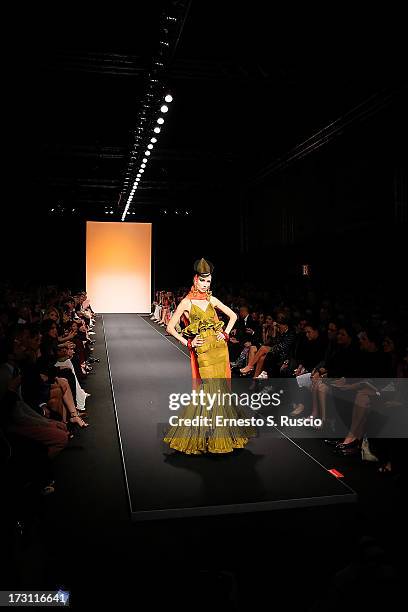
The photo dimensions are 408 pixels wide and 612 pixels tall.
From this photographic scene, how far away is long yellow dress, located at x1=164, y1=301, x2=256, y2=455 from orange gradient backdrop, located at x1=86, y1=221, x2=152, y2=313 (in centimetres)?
1602

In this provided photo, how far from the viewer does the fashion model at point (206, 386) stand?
4148mm

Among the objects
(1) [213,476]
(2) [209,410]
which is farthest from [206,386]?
(1) [213,476]

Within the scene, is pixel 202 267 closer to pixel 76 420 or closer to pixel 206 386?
pixel 206 386

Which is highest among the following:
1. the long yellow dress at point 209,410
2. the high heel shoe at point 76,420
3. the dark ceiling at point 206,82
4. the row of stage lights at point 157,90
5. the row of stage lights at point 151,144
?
the dark ceiling at point 206,82

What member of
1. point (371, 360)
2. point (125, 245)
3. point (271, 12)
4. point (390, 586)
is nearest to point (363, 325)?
point (371, 360)

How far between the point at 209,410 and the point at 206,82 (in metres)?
5.71

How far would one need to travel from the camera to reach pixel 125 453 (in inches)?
170

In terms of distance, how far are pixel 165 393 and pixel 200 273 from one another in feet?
8.89

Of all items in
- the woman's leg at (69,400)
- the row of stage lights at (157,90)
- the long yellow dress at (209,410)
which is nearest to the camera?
→ the long yellow dress at (209,410)

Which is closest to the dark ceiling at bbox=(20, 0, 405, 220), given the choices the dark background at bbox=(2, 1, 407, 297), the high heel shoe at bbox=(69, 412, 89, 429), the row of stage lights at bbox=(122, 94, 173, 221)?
the dark background at bbox=(2, 1, 407, 297)

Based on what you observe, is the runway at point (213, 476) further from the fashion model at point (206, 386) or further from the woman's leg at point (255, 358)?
the woman's leg at point (255, 358)

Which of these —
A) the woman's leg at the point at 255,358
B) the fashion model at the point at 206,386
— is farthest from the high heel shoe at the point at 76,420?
the woman's leg at the point at 255,358

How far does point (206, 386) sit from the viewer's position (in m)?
4.19

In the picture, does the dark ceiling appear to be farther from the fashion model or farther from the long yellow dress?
the long yellow dress
